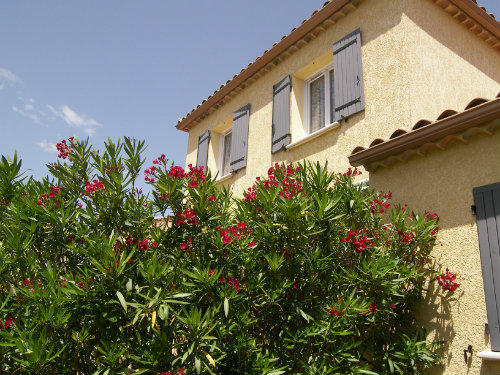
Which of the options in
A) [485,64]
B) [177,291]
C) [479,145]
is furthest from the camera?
[485,64]

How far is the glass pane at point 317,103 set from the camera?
841 centimetres

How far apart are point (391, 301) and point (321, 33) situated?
19.6 ft

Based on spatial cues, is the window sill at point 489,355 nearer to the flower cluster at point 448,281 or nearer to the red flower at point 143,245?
the flower cluster at point 448,281

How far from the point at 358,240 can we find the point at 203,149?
7.75 m

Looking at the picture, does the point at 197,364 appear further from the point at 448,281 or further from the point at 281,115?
the point at 281,115

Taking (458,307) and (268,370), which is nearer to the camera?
(268,370)

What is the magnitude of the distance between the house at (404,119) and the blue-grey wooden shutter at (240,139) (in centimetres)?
3

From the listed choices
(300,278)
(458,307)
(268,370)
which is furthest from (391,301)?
(268,370)

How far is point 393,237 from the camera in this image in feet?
15.9

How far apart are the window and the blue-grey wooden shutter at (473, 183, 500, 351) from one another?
24.4ft

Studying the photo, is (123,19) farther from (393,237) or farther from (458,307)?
(458,307)

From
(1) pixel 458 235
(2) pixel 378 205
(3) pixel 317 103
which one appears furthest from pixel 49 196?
(3) pixel 317 103

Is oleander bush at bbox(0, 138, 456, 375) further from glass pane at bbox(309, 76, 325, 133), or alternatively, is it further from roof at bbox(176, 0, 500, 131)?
roof at bbox(176, 0, 500, 131)

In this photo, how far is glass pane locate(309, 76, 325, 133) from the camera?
331 inches
